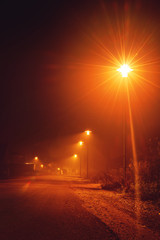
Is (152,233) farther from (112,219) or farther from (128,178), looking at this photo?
(128,178)

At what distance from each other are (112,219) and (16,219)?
119 inches

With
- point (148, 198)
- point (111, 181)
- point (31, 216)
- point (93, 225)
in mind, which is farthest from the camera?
point (111, 181)

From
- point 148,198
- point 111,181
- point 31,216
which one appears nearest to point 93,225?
point 31,216

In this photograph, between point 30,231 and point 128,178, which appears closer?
point 30,231

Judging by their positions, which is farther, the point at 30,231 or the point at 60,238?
the point at 30,231

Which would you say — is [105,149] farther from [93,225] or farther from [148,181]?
[93,225]

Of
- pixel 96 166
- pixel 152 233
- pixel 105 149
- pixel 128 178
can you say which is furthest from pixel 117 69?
pixel 96 166

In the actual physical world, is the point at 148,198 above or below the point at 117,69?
below

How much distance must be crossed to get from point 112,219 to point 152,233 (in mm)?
2166

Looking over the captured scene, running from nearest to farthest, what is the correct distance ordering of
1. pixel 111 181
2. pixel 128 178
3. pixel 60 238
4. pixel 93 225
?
pixel 60 238
pixel 93 225
pixel 128 178
pixel 111 181

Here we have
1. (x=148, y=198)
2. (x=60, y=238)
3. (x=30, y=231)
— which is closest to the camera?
(x=60, y=238)

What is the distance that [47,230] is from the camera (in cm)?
786

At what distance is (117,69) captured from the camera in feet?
62.4

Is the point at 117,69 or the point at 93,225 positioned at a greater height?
the point at 117,69
